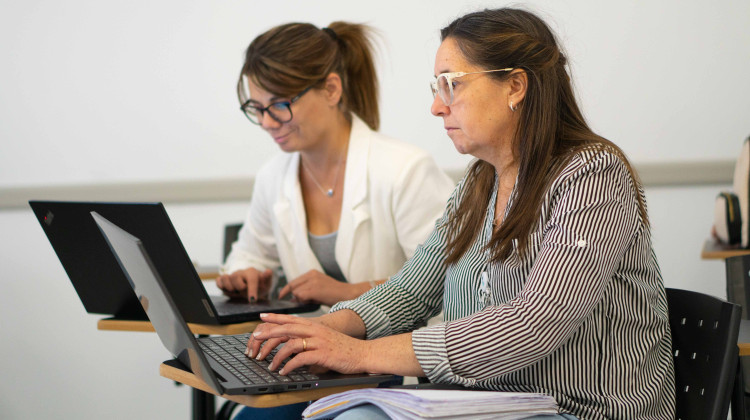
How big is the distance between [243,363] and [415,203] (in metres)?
0.96

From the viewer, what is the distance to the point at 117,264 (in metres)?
1.69

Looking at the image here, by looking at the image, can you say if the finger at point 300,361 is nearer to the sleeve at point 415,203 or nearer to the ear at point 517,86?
the ear at point 517,86

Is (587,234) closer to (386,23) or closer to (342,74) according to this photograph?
(342,74)

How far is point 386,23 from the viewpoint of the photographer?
3.51m

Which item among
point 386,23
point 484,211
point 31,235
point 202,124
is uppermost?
point 386,23

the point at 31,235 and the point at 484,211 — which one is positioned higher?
the point at 484,211

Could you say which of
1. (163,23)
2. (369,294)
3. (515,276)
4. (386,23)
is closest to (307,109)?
(369,294)

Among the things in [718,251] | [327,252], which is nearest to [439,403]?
[327,252]

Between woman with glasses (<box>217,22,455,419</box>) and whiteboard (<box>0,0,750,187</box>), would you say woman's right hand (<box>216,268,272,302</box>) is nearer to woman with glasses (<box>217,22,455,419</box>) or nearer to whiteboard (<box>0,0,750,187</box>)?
woman with glasses (<box>217,22,455,419</box>)

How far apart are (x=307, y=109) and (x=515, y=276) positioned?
107cm

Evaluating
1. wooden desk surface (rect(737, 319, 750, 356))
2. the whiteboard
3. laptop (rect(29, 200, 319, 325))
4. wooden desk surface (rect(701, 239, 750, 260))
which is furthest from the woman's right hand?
the whiteboard

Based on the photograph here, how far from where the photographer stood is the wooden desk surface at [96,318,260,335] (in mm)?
1674

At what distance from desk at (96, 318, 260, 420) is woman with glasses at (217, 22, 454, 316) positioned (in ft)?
0.90

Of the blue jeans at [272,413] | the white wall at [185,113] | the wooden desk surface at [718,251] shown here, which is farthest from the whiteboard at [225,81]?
the blue jeans at [272,413]
